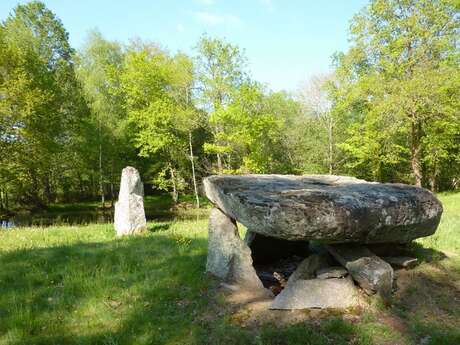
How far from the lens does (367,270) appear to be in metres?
6.18

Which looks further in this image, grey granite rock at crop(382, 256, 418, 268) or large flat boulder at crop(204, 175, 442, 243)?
grey granite rock at crop(382, 256, 418, 268)

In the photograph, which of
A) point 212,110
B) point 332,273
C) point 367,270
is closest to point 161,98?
point 212,110

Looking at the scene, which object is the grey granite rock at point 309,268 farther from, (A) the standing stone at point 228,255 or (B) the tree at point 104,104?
(B) the tree at point 104,104

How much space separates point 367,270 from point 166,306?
139 inches

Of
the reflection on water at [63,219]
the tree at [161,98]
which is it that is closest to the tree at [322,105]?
the tree at [161,98]

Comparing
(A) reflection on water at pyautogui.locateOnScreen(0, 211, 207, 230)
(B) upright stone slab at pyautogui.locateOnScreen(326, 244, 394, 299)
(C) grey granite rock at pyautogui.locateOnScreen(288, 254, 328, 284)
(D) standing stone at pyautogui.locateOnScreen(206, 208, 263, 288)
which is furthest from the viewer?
(A) reflection on water at pyautogui.locateOnScreen(0, 211, 207, 230)

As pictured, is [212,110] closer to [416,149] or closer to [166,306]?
[416,149]

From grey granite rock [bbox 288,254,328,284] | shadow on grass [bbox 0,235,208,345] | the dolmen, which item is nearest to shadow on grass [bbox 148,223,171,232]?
shadow on grass [bbox 0,235,208,345]

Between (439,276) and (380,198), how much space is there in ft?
7.61

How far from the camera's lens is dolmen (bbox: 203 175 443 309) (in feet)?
19.2

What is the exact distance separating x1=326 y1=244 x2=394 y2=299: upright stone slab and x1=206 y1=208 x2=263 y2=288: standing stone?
174cm

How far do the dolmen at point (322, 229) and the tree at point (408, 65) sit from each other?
17171mm

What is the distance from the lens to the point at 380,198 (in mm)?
6430

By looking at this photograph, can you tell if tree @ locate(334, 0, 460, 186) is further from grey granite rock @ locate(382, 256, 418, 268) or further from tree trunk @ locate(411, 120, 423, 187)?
grey granite rock @ locate(382, 256, 418, 268)
